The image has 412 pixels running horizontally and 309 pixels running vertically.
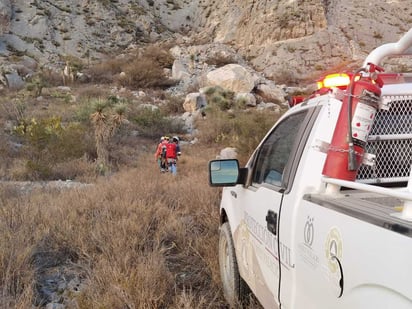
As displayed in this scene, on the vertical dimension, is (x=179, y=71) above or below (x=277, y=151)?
above

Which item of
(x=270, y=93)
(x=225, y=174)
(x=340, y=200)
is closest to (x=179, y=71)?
(x=270, y=93)

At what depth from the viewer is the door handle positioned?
250 cm

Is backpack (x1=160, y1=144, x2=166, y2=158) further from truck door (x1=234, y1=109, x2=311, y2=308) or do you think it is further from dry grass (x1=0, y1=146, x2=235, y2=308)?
truck door (x1=234, y1=109, x2=311, y2=308)

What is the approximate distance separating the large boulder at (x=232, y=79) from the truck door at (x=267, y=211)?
3084cm

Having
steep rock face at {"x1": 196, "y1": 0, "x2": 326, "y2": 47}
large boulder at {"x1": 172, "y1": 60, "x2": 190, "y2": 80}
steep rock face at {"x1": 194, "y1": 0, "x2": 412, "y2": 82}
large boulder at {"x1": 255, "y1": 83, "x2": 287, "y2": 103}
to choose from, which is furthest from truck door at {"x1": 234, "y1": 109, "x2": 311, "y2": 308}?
steep rock face at {"x1": 196, "y1": 0, "x2": 326, "y2": 47}

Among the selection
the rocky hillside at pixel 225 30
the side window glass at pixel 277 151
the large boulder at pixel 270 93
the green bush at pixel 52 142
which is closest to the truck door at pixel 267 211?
the side window glass at pixel 277 151

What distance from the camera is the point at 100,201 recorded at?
7.31 meters

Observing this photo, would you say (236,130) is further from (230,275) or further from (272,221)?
(272,221)

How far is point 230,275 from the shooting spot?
3.90 meters

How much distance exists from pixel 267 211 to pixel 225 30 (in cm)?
4992

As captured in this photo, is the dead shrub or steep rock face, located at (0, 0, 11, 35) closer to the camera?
the dead shrub

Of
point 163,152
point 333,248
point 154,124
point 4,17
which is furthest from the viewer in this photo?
point 4,17

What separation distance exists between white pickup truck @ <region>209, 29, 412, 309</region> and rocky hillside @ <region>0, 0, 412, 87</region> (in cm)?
3737

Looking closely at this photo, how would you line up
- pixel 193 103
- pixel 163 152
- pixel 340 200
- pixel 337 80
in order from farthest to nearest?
pixel 193 103 < pixel 163 152 < pixel 337 80 < pixel 340 200
